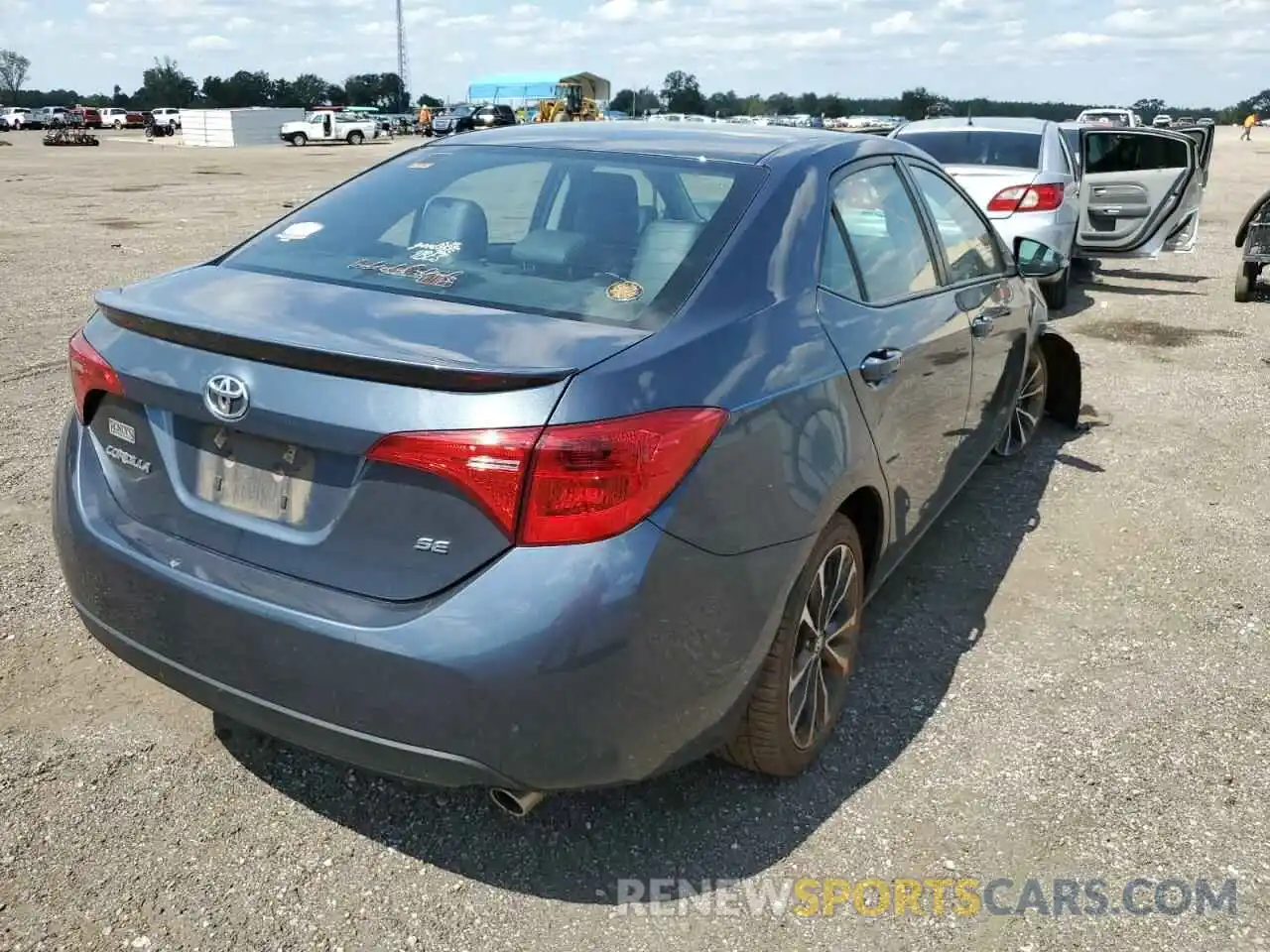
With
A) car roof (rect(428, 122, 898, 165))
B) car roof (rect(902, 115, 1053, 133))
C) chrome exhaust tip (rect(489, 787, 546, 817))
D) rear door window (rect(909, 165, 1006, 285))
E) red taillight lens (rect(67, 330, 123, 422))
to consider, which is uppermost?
car roof (rect(902, 115, 1053, 133))

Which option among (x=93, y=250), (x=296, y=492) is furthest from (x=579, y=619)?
(x=93, y=250)

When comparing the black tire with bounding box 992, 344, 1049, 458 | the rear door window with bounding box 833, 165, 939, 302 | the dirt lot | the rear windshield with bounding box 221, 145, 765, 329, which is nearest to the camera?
the dirt lot

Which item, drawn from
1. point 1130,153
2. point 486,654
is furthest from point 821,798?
point 1130,153

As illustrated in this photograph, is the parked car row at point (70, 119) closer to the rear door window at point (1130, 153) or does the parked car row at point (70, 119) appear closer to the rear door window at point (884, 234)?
the rear door window at point (1130, 153)

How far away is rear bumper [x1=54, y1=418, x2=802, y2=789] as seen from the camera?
6.78ft

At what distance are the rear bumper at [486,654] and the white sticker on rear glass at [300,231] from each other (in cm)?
101

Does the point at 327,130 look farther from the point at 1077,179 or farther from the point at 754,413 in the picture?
the point at 754,413

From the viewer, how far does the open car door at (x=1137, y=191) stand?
10.7 m

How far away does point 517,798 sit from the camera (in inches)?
89.9

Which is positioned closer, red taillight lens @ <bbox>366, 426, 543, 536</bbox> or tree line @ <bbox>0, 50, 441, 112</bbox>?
red taillight lens @ <bbox>366, 426, 543, 536</bbox>

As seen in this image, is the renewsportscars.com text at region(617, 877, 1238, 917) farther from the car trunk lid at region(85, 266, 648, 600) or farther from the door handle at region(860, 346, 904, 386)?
the door handle at region(860, 346, 904, 386)

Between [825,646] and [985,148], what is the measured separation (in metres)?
8.12

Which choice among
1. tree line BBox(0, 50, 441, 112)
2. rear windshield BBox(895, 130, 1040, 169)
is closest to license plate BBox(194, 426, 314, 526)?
rear windshield BBox(895, 130, 1040, 169)

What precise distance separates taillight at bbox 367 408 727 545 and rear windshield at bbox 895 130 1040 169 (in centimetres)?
859
